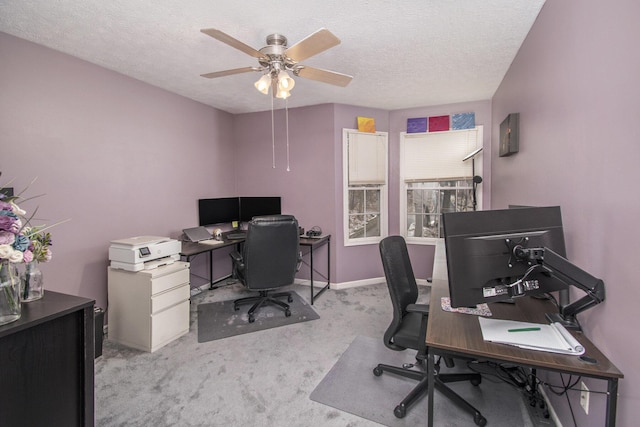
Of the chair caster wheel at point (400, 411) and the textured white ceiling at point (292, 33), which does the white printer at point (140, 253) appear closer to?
the textured white ceiling at point (292, 33)

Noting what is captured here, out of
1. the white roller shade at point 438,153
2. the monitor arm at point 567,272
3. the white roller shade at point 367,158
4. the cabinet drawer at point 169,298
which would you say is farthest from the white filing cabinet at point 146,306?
the white roller shade at point 438,153

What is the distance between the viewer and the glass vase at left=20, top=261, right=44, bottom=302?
1401 mm

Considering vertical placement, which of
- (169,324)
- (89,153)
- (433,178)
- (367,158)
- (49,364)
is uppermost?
(367,158)

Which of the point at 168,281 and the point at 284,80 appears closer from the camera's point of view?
the point at 284,80

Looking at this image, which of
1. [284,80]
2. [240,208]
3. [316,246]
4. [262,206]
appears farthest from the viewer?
[240,208]

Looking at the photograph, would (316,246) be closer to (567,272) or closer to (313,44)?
(313,44)

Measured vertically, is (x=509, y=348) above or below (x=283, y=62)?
below

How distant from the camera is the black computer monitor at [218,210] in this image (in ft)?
13.0

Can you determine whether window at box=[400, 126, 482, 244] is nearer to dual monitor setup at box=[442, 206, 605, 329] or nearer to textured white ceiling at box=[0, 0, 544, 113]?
textured white ceiling at box=[0, 0, 544, 113]

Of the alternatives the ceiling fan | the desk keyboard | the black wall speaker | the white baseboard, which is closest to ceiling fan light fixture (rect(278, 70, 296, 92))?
the ceiling fan

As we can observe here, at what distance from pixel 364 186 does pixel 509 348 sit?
3.22 m

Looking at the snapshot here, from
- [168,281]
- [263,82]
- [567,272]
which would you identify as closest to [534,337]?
[567,272]

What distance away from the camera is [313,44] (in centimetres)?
181

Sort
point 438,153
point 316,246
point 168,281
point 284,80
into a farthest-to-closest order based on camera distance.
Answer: point 438,153 → point 316,246 → point 168,281 → point 284,80
